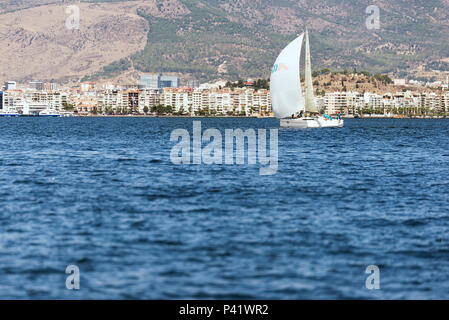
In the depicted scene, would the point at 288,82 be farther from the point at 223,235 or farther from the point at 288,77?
the point at 223,235

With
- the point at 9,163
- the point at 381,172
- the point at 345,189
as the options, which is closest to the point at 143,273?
the point at 345,189

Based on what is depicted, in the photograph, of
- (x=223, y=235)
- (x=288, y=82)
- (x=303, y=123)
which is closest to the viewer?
(x=223, y=235)

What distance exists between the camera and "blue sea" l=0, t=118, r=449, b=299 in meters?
14.1

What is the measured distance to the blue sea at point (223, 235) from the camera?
14109 mm

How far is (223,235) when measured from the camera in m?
18.4

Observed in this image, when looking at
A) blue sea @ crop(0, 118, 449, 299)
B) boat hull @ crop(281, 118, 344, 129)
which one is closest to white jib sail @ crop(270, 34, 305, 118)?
boat hull @ crop(281, 118, 344, 129)

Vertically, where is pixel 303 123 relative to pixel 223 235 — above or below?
above

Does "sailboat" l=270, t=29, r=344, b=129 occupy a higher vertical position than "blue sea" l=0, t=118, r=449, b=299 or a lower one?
higher

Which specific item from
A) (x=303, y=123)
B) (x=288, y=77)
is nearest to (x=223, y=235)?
(x=288, y=77)

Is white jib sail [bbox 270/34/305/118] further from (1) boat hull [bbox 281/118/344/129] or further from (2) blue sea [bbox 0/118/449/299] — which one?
(2) blue sea [bbox 0/118/449/299]

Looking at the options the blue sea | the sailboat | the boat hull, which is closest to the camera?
the blue sea

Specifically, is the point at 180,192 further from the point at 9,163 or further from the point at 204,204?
the point at 9,163

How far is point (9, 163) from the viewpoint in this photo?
4162cm

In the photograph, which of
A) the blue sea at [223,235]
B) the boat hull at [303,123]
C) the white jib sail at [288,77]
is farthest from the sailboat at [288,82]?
the blue sea at [223,235]
